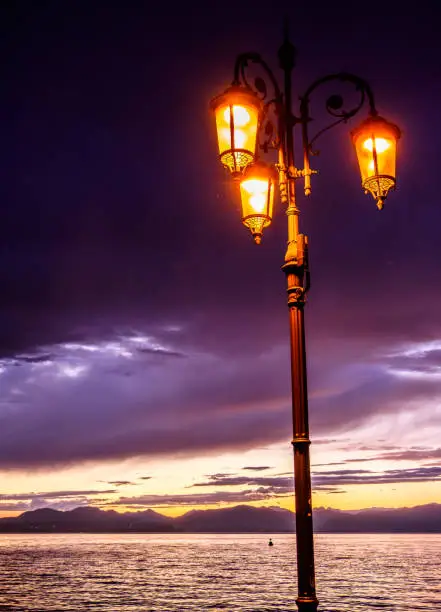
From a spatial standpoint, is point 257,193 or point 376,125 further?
point 257,193

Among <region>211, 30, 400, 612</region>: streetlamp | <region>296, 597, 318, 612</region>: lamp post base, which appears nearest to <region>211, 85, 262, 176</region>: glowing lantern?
<region>211, 30, 400, 612</region>: streetlamp

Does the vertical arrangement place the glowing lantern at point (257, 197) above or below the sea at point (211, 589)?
above

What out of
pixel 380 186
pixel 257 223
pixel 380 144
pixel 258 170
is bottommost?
pixel 257 223

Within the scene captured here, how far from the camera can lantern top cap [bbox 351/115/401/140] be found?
25.0ft

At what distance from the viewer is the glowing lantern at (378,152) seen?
764cm

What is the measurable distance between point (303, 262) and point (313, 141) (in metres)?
1.84

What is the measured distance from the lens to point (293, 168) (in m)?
7.96

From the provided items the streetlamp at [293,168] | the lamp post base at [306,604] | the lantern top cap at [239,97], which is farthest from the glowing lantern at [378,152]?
the lamp post base at [306,604]

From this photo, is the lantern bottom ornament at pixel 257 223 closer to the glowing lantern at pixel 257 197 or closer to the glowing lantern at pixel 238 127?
the glowing lantern at pixel 257 197

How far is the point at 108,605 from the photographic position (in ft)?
186

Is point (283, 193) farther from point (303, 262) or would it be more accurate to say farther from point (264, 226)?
point (303, 262)

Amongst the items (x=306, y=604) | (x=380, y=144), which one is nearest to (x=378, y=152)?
(x=380, y=144)

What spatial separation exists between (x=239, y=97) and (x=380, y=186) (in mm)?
1993

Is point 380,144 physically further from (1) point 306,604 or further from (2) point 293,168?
(1) point 306,604
